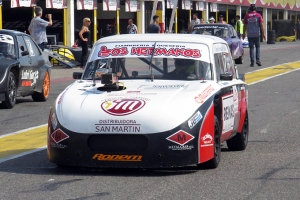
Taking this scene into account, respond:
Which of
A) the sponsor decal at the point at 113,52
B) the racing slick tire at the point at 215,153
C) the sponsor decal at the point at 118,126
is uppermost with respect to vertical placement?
the sponsor decal at the point at 113,52

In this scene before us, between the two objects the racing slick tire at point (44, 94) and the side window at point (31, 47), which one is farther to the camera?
the racing slick tire at point (44, 94)

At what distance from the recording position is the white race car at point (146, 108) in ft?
23.4

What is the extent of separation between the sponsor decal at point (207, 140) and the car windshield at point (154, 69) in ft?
3.41

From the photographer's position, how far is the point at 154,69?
27.6 ft

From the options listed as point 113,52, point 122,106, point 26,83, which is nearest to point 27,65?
point 26,83

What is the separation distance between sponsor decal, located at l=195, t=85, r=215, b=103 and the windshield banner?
23.4 inches

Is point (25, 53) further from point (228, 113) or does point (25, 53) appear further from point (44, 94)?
point (228, 113)

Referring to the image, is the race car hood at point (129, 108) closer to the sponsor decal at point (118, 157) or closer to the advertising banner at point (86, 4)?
the sponsor decal at point (118, 157)

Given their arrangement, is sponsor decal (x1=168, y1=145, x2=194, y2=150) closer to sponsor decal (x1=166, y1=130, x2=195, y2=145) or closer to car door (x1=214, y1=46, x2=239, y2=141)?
sponsor decal (x1=166, y1=130, x2=195, y2=145)

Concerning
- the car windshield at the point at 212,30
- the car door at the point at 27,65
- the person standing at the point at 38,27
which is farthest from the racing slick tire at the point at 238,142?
the car windshield at the point at 212,30

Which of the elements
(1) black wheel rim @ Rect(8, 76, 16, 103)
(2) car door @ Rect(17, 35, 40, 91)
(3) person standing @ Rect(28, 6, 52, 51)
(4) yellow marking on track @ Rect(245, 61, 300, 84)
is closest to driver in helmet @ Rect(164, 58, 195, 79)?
(1) black wheel rim @ Rect(8, 76, 16, 103)

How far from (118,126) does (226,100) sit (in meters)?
1.61

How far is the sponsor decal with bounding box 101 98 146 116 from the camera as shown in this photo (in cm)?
718

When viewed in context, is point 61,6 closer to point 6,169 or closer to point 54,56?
point 54,56
